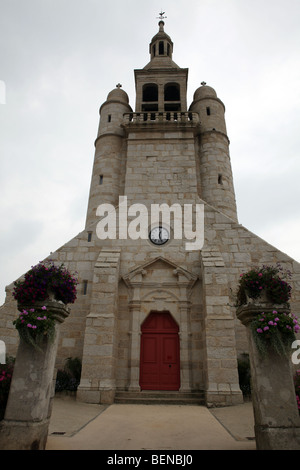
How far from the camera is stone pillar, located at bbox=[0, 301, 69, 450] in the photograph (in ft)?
12.3

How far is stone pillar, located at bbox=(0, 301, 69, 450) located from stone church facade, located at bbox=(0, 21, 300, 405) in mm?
4549

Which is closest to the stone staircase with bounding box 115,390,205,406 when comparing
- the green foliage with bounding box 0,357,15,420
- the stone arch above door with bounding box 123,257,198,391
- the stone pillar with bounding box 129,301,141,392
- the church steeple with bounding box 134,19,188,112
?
the stone pillar with bounding box 129,301,141,392

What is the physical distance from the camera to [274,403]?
3877 mm

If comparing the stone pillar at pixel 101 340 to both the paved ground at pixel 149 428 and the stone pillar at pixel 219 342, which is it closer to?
the paved ground at pixel 149 428

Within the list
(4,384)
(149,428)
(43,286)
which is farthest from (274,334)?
(4,384)

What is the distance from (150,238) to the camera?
11.1m

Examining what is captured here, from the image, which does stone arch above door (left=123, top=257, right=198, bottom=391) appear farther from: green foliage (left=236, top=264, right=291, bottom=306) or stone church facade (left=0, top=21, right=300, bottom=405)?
green foliage (left=236, top=264, right=291, bottom=306)

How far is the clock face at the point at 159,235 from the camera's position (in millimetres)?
10969

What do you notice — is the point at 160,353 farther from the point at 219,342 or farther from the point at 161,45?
the point at 161,45

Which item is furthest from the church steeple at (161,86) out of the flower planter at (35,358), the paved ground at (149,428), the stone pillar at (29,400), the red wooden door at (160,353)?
the stone pillar at (29,400)

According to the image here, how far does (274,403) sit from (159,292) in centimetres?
651
